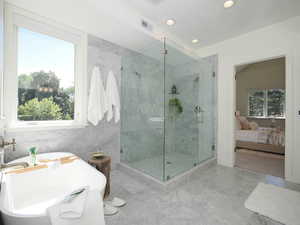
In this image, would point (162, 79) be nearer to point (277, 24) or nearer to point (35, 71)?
point (35, 71)

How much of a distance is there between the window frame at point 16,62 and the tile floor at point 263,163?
11.2 ft

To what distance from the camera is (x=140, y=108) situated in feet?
9.45

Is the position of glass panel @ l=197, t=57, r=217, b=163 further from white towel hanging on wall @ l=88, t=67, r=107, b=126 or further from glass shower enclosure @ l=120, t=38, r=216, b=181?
white towel hanging on wall @ l=88, t=67, r=107, b=126

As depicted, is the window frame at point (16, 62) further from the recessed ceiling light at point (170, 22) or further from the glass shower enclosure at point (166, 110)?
the recessed ceiling light at point (170, 22)

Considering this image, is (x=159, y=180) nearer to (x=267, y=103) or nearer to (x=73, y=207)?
(x=73, y=207)

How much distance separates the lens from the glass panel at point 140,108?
107 inches

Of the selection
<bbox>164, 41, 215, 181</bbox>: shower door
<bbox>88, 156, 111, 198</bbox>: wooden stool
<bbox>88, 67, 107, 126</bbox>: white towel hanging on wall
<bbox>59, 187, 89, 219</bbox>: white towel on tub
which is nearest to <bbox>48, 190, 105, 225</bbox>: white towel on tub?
<bbox>59, 187, 89, 219</bbox>: white towel on tub

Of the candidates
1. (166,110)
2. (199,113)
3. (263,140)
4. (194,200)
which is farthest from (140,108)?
(263,140)

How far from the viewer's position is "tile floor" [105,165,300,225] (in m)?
1.45

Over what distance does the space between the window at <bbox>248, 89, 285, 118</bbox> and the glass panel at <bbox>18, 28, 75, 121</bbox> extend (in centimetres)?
705

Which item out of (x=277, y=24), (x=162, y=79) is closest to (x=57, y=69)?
(x=162, y=79)

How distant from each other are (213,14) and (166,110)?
173 centimetres

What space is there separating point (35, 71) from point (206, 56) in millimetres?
3394

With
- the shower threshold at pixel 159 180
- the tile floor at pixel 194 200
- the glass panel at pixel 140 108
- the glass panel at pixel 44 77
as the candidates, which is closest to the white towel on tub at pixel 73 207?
the tile floor at pixel 194 200
